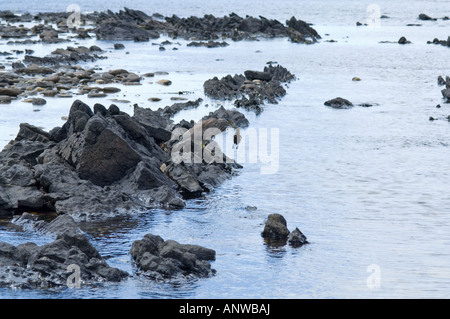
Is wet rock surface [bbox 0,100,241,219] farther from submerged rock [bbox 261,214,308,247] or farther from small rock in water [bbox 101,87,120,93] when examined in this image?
small rock in water [bbox 101,87,120,93]

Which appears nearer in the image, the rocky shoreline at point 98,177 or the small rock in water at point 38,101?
the rocky shoreline at point 98,177

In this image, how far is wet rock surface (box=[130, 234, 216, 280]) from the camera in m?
15.2

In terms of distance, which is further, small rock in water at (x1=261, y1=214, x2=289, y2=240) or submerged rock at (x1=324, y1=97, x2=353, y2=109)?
submerged rock at (x1=324, y1=97, x2=353, y2=109)

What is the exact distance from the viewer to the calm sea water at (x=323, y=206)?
15430 millimetres

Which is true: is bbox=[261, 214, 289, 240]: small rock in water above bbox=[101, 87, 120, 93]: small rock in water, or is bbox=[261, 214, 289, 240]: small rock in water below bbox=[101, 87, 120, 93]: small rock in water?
below

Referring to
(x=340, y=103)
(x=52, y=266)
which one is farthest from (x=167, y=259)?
(x=340, y=103)

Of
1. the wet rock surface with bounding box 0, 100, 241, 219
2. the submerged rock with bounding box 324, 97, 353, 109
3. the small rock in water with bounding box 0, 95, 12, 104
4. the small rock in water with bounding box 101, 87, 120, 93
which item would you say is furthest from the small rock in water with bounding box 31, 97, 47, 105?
the submerged rock with bounding box 324, 97, 353, 109

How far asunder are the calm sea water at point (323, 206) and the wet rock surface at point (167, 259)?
324mm

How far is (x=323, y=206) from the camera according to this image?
867 inches

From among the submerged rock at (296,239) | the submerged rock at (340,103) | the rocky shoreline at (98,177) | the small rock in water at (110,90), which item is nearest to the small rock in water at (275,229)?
the submerged rock at (296,239)

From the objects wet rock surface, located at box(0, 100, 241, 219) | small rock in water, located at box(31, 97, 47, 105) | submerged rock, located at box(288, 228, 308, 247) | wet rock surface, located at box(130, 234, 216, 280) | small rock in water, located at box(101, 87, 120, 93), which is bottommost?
submerged rock, located at box(288, 228, 308, 247)

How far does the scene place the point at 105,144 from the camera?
21953 mm

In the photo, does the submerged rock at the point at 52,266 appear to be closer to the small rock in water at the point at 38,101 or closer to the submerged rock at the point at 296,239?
the submerged rock at the point at 296,239

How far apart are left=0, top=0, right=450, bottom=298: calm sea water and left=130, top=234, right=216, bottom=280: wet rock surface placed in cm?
32
